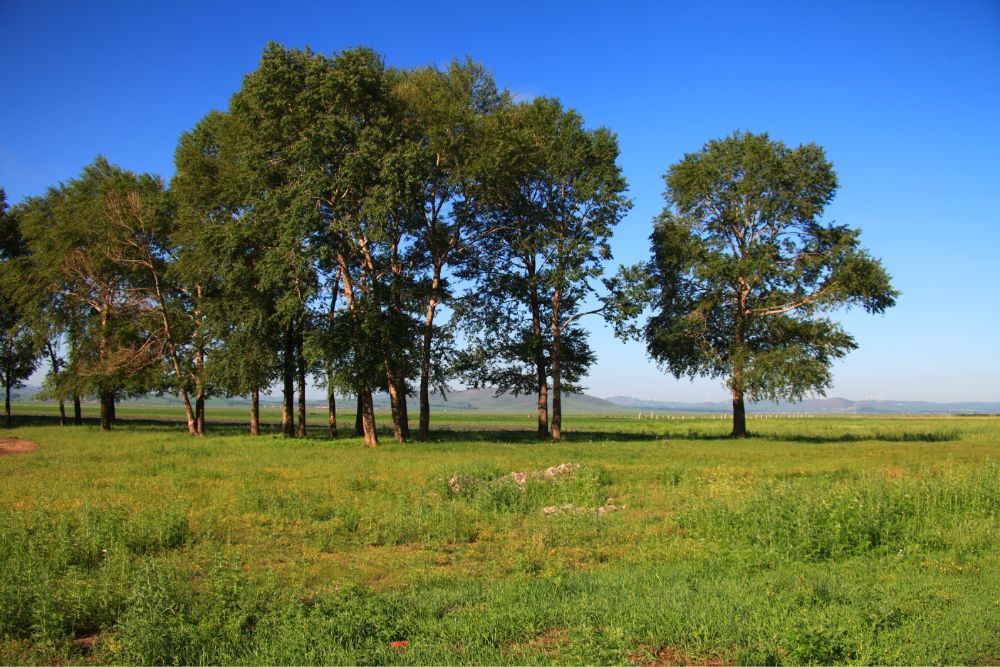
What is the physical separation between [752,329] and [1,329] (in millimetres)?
57934

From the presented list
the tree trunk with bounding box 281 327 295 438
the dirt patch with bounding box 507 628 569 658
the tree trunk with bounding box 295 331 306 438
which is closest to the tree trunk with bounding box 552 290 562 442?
the tree trunk with bounding box 295 331 306 438

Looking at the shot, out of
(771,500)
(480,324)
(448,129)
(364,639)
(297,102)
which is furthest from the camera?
(480,324)

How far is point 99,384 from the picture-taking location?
4259 centimetres

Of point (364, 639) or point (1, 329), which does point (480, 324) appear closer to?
point (364, 639)

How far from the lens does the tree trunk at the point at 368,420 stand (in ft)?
109

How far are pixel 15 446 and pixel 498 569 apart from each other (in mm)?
33885

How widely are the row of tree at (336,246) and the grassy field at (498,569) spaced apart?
15504mm

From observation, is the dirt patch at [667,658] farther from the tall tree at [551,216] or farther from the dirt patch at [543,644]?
the tall tree at [551,216]

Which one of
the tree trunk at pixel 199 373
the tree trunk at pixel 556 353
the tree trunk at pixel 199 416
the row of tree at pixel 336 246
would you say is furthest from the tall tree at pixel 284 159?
the tree trunk at pixel 199 416

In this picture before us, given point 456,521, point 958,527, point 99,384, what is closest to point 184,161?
point 99,384

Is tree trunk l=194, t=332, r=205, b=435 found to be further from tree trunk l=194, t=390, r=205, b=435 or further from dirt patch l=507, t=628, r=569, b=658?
dirt patch l=507, t=628, r=569, b=658

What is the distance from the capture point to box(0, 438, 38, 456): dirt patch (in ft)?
96.9

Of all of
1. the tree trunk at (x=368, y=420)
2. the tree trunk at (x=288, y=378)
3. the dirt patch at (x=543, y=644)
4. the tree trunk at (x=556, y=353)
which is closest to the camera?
the dirt patch at (x=543, y=644)

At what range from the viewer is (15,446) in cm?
3259
